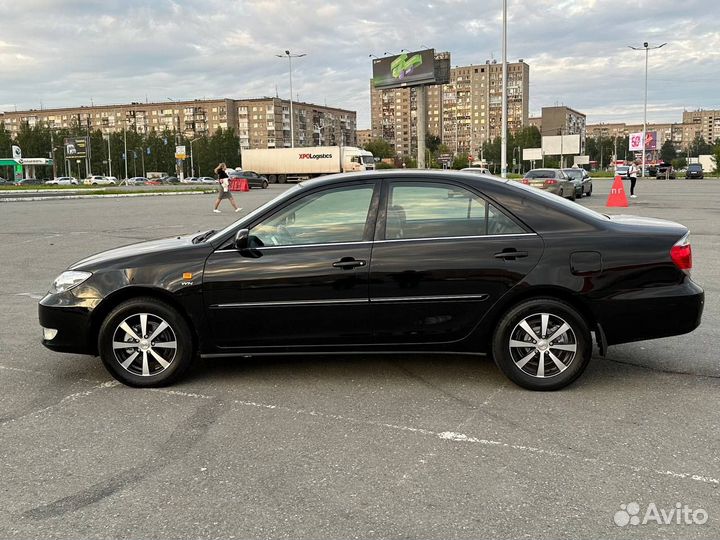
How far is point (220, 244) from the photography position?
4648 millimetres

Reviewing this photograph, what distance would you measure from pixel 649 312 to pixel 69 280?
13.9ft

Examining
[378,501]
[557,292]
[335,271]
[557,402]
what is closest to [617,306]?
[557,292]

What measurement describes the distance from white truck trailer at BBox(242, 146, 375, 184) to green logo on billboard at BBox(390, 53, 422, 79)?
1615cm

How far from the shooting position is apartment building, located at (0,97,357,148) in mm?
148375

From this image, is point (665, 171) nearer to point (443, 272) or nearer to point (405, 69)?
point (405, 69)

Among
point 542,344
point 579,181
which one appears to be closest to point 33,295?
point 542,344

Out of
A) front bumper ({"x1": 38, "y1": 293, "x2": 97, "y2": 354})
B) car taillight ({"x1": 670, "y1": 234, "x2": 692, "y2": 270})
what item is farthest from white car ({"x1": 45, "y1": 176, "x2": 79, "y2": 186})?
car taillight ({"x1": 670, "y1": 234, "x2": 692, "y2": 270})

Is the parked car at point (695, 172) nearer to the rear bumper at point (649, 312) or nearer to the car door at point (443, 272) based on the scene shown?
the rear bumper at point (649, 312)

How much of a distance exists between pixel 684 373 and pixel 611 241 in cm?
129

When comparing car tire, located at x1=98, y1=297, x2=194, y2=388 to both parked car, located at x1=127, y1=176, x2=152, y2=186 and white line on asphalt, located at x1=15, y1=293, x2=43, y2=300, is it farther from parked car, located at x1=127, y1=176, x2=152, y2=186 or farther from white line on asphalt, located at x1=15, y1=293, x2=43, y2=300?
parked car, located at x1=127, y1=176, x2=152, y2=186

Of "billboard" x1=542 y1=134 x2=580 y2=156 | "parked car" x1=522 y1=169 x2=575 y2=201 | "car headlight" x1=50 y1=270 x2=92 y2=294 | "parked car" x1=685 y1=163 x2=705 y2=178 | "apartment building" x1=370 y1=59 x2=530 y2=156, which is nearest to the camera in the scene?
"car headlight" x1=50 y1=270 x2=92 y2=294

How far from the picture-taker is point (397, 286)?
4484 millimetres

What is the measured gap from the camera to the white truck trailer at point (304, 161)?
64.2m

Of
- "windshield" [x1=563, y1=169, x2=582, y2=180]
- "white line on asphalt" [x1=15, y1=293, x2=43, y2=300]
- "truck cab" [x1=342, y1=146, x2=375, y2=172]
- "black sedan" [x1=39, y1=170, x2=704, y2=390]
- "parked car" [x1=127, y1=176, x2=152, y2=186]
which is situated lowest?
"white line on asphalt" [x1=15, y1=293, x2=43, y2=300]
